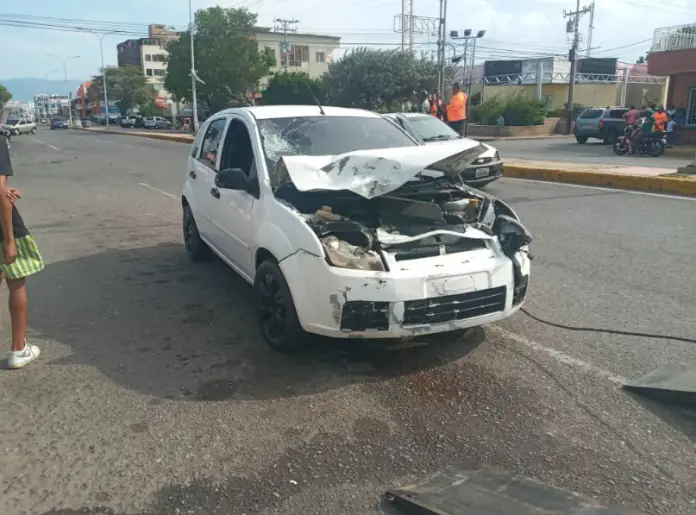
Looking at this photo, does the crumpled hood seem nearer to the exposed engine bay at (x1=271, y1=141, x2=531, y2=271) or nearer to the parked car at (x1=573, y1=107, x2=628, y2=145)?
the exposed engine bay at (x1=271, y1=141, x2=531, y2=271)

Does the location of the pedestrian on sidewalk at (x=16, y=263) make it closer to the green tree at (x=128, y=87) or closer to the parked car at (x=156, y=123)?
the parked car at (x=156, y=123)

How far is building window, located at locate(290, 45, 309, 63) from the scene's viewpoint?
289ft

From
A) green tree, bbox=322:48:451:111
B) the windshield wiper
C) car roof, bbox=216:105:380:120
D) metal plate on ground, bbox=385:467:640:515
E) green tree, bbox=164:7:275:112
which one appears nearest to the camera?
metal plate on ground, bbox=385:467:640:515

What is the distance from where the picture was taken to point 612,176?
41.3ft

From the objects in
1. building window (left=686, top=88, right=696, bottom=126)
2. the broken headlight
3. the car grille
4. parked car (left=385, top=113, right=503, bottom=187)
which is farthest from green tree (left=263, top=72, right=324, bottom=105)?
the car grille

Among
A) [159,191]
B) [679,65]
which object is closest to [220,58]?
[679,65]

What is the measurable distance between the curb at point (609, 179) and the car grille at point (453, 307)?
8.99 m

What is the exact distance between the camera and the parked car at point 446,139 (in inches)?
442

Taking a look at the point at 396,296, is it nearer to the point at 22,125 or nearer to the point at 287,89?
the point at 22,125

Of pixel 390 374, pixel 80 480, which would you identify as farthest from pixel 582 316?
pixel 80 480

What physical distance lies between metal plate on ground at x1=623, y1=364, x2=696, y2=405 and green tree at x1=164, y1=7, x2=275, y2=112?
61574 mm

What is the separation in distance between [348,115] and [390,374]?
2.66m

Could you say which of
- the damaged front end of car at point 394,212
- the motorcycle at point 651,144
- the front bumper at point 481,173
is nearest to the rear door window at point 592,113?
the motorcycle at point 651,144

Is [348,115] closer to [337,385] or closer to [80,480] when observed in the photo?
[337,385]
